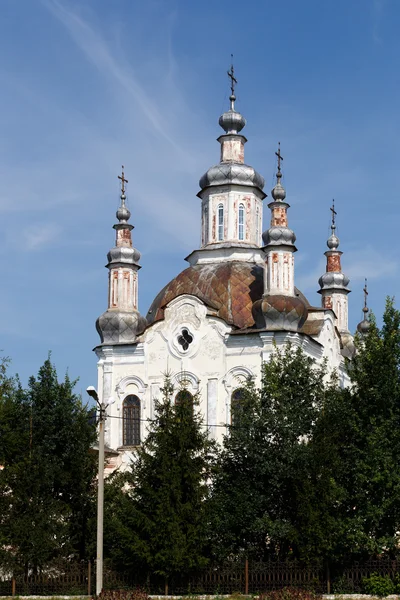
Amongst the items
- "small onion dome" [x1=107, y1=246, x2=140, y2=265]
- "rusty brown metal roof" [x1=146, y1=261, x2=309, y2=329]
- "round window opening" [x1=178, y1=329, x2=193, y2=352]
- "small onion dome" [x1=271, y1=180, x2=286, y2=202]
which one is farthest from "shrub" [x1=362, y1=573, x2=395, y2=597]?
"small onion dome" [x1=107, y1=246, x2=140, y2=265]

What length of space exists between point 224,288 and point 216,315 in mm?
1663

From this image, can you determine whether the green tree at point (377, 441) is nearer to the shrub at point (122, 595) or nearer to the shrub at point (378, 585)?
the shrub at point (378, 585)

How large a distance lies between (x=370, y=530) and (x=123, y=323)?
1664cm

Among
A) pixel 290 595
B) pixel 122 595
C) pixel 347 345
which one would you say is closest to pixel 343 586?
pixel 290 595

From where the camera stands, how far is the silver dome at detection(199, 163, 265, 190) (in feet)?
147

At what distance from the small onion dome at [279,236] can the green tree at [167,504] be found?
36.4 feet

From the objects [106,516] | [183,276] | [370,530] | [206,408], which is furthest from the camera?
[183,276]

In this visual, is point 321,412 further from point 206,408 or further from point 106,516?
point 206,408

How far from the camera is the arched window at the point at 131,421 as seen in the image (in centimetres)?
4125

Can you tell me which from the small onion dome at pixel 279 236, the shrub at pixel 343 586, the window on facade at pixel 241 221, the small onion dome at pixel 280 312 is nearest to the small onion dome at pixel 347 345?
the window on facade at pixel 241 221

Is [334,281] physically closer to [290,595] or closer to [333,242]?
[333,242]

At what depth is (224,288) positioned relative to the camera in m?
41.7

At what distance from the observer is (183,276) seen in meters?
43.1

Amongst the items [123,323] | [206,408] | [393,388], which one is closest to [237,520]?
[393,388]
